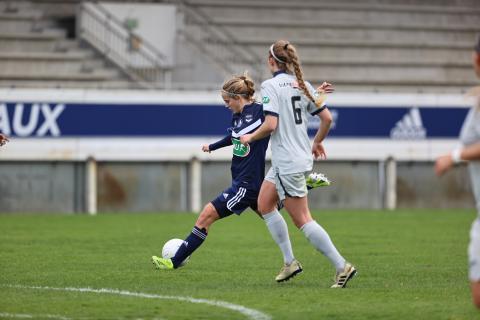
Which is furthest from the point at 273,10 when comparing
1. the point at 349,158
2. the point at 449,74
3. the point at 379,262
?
the point at 379,262

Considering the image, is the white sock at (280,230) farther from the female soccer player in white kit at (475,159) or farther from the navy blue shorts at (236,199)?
the female soccer player in white kit at (475,159)

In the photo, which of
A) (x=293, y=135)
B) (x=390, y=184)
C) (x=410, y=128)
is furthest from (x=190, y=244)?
(x=410, y=128)

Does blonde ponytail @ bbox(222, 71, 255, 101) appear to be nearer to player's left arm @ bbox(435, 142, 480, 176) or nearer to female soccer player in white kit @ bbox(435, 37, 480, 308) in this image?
female soccer player in white kit @ bbox(435, 37, 480, 308)

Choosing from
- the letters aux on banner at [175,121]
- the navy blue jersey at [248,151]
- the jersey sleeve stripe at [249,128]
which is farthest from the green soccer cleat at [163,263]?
the letters aux on banner at [175,121]

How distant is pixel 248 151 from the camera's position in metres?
10.6

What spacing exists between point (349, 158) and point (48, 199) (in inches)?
240

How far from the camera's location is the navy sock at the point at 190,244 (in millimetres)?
10609

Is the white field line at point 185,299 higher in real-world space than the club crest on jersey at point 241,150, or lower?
lower

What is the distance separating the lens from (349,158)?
2252cm

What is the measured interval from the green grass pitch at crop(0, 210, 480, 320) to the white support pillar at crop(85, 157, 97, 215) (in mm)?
2428

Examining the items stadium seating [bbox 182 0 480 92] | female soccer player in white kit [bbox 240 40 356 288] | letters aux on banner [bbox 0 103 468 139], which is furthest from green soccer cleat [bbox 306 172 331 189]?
stadium seating [bbox 182 0 480 92]

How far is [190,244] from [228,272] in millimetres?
529

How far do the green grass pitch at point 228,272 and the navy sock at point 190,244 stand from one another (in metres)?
0.13

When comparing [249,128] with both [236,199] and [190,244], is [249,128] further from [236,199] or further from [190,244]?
[190,244]
